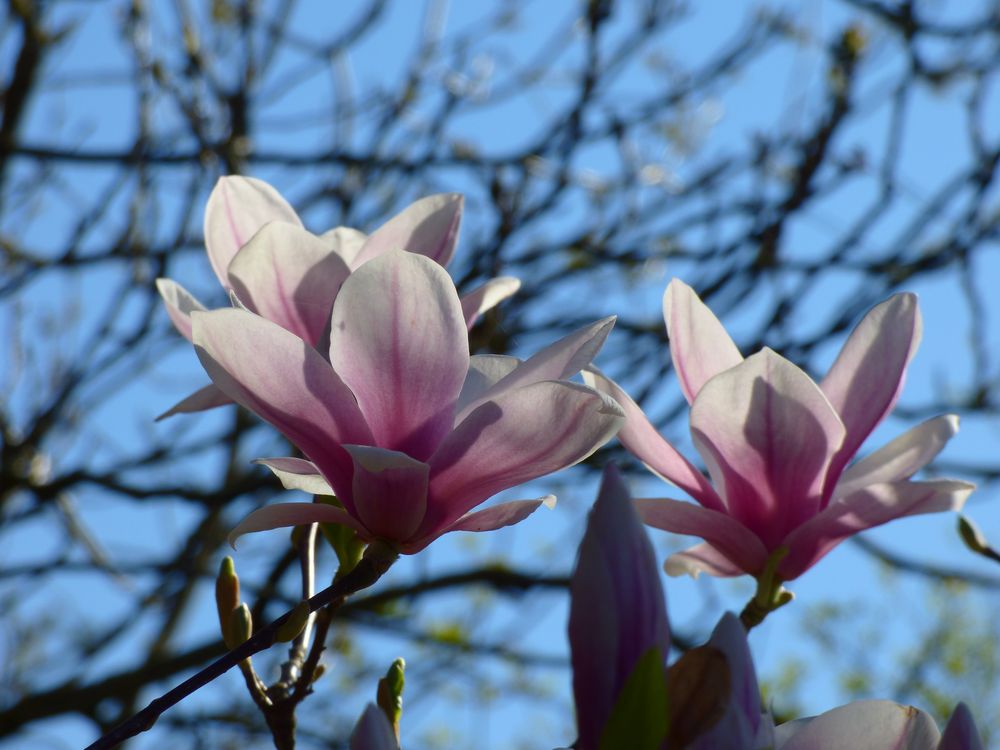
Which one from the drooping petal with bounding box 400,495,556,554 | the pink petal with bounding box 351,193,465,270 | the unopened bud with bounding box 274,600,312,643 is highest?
the pink petal with bounding box 351,193,465,270

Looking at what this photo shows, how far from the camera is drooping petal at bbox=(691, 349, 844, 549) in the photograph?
647 millimetres

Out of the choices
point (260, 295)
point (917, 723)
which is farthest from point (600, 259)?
point (917, 723)

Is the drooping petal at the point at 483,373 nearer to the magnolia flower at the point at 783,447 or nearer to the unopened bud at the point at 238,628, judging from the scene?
the magnolia flower at the point at 783,447

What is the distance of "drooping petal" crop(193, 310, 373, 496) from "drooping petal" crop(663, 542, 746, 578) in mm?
231

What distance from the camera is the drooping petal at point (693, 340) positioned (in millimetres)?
688

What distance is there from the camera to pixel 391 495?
23.9 inches

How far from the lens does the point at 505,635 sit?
2.35m

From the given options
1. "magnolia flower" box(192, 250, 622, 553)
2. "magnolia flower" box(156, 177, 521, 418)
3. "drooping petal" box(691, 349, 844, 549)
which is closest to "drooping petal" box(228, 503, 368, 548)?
"magnolia flower" box(192, 250, 622, 553)

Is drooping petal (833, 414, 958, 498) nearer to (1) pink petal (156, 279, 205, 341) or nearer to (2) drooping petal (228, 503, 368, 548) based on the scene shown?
(2) drooping petal (228, 503, 368, 548)

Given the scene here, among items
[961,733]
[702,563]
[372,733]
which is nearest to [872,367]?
[702,563]

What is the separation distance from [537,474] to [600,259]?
170 centimetres

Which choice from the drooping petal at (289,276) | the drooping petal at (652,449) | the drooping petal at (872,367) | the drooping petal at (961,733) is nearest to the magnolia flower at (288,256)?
the drooping petal at (289,276)

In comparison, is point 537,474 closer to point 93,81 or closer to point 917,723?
point 917,723

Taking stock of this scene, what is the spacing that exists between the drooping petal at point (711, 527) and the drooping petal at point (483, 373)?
0.11 meters
